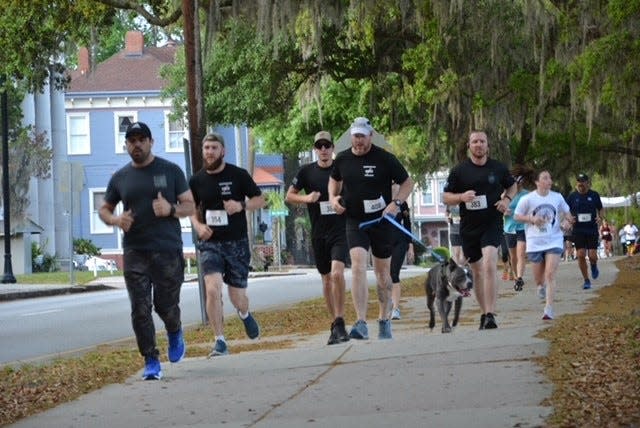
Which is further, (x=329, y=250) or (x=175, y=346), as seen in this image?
(x=329, y=250)

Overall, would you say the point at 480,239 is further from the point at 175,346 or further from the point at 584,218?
the point at 584,218

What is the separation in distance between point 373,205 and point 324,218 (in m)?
1.18

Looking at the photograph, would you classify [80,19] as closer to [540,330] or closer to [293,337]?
[293,337]

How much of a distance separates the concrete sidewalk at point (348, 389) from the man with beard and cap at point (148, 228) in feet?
1.67

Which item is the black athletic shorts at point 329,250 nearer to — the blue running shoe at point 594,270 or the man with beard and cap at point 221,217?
the man with beard and cap at point 221,217

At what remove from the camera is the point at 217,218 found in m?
14.5

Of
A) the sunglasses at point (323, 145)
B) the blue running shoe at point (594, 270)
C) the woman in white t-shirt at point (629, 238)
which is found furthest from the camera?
the woman in white t-shirt at point (629, 238)

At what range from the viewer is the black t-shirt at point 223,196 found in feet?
47.4

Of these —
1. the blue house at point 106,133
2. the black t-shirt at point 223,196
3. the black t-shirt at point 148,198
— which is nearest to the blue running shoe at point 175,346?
the black t-shirt at point 148,198

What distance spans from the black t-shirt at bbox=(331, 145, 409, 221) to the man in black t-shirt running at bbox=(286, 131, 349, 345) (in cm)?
67

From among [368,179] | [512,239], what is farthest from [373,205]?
[512,239]

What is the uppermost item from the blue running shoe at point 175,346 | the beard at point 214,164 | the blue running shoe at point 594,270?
the beard at point 214,164

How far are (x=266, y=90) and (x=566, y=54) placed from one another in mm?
8556

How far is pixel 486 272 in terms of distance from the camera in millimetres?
15641
